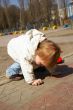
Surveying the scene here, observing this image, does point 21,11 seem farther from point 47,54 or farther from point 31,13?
point 47,54

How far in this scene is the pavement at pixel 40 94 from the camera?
125 inches

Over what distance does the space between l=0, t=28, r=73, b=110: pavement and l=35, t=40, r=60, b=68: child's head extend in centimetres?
39

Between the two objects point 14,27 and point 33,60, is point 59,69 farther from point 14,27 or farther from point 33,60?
point 14,27

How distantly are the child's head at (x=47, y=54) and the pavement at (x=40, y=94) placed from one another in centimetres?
39

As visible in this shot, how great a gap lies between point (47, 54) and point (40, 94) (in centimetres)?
56

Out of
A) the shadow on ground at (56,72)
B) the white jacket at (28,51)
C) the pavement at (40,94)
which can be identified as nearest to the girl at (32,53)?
the white jacket at (28,51)

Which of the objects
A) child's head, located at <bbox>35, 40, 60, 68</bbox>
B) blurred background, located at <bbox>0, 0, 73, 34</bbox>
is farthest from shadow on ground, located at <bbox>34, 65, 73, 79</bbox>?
blurred background, located at <bbox>0, 0, 73, 34</bbox>

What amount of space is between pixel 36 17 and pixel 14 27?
4.36 meters

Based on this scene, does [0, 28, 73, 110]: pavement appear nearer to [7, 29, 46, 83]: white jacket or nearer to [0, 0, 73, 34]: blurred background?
[7, 29, 46, 83]: white jacket

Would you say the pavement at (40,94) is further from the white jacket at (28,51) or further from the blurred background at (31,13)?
the blurred background at (31,13)

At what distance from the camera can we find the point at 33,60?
3.84 meters

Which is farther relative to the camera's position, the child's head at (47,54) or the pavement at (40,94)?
the child's head at (47,54)

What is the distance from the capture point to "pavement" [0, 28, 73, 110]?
3184 mm

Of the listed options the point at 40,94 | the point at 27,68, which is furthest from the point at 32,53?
the point at 40,94
